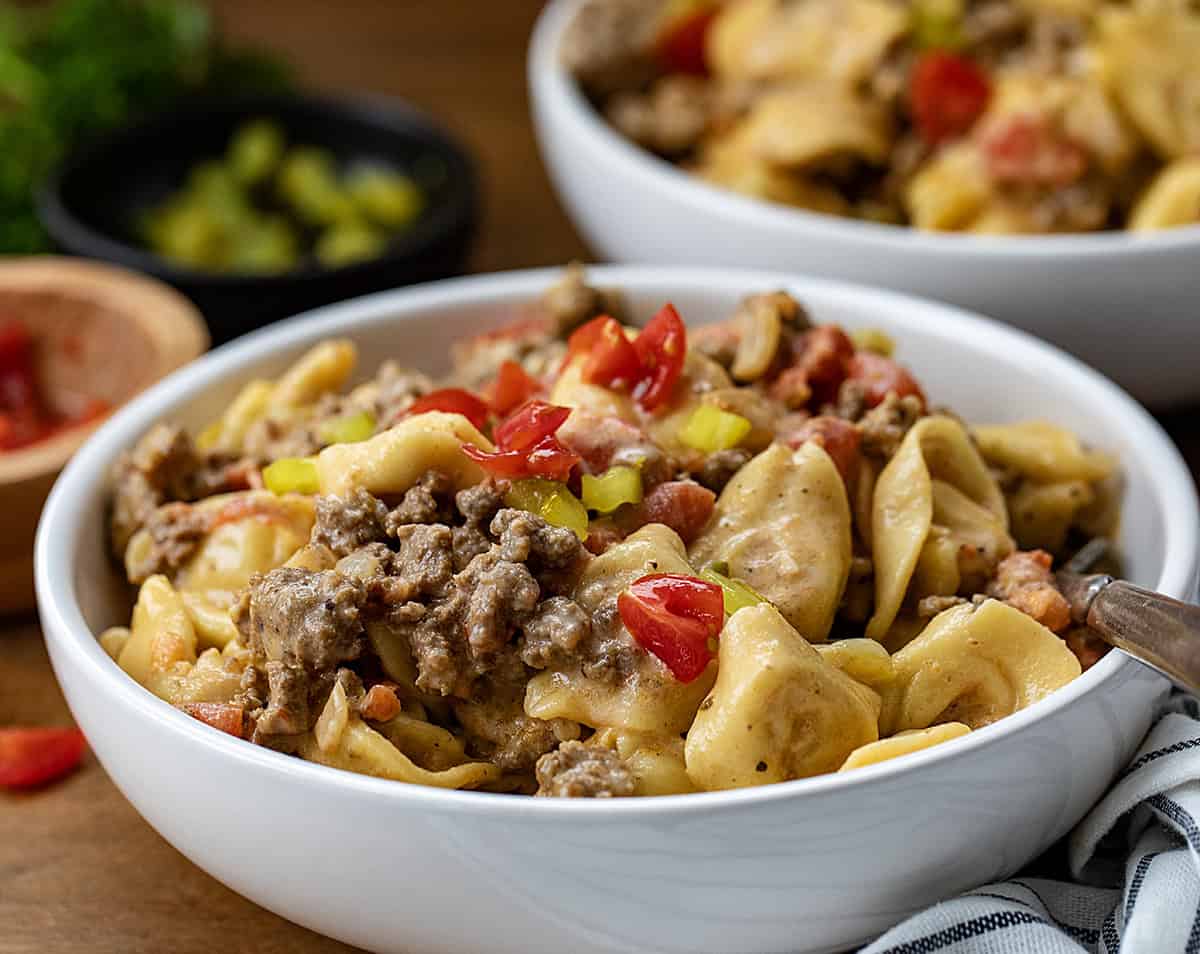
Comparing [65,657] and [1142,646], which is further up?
[1142,646]

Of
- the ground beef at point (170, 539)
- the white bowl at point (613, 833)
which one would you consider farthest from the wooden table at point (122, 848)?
the ground beef at point (170, 539)

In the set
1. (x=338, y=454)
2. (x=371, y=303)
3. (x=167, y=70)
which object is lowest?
(x=167, y=70)

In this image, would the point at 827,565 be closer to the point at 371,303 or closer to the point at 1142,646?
the point at 1142,646

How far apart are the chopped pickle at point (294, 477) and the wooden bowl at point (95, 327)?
0.95 meters

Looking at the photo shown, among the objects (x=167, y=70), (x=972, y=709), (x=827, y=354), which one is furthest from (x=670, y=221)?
(x=167, y=70)

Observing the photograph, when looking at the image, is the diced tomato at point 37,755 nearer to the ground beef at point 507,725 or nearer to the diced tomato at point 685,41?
the ground beef at point 507,725

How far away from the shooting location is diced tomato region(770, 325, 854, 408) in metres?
3.10

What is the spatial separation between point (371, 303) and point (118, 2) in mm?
2548

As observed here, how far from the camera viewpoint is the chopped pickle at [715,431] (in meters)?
2.88

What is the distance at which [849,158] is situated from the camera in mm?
4355

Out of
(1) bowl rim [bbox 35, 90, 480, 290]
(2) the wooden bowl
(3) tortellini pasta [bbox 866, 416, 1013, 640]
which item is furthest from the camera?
(1) bowl rim [bbox 35, 90, 480, 290]

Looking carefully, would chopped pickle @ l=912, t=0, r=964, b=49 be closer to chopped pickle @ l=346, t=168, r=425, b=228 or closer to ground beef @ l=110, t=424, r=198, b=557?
chopped pickle @ l=346, t=168, r=425, b=228

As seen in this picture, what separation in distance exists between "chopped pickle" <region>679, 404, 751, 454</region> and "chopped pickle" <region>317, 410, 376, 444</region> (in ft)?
1.98

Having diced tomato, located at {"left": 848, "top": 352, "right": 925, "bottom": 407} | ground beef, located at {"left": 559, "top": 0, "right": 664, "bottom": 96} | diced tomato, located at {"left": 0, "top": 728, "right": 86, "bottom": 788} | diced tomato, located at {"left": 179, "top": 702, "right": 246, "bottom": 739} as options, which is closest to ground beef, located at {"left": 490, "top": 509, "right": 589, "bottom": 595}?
diced tomato, located at {"left": 179, "top": 702, "right": 246, "bottom": 739}
